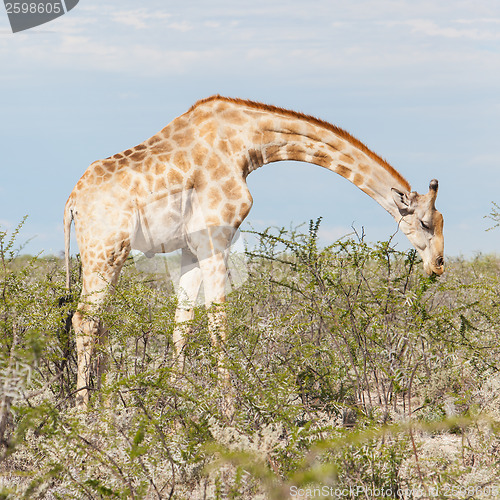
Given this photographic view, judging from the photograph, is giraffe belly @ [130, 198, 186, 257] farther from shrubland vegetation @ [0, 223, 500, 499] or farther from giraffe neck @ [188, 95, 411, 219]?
giraffe neck @ [188, 95, 411, 219]

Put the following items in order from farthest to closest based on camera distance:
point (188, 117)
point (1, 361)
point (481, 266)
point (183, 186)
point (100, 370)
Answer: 1. point (481, 266)
2. point (188, 117)
3. point (183, 186)
4. point (100, 370)
5. point (1, 361)

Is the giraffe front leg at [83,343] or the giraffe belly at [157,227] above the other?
the giraffe belly at [157,227]

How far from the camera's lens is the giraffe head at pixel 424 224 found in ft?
24.9

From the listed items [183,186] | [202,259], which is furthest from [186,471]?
[183,186]

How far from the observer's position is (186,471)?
185 inches

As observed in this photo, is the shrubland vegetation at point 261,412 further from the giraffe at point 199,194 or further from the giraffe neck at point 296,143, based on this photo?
the giraffe neck at point 296,143

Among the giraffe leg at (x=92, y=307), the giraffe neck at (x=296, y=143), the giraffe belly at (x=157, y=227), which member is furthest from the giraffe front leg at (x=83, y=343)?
the giraffe neck at (x=296, y=143)

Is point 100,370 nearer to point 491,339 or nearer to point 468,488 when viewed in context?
point 468,488

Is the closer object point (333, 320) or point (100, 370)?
point (333, 320)

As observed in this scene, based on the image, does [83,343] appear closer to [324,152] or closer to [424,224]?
[324,152]

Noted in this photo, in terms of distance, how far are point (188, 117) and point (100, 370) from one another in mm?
3328

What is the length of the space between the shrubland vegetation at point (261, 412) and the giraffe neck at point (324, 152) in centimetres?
166

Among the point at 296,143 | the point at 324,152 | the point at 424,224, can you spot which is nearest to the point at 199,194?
the point at 296,143

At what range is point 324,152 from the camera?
802 centimetres
